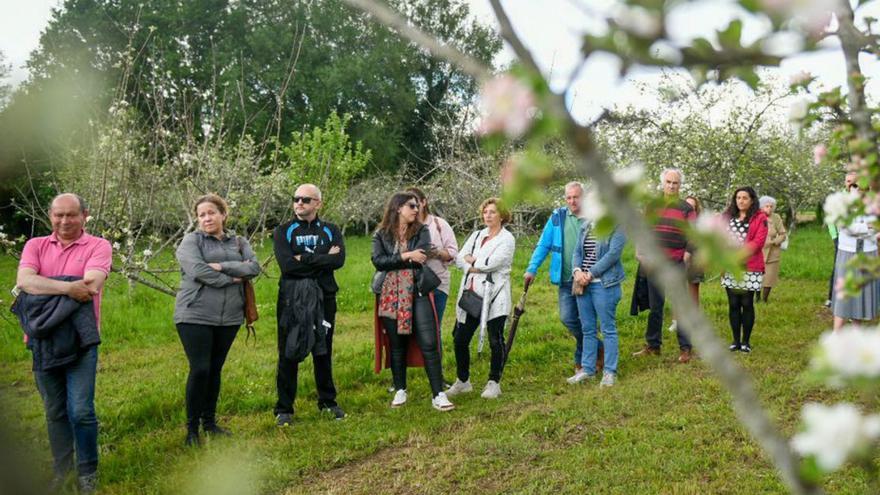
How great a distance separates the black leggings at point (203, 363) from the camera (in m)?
5.41

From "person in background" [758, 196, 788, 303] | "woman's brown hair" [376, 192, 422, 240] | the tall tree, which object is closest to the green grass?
"woman's brown hair" [376, 192, 422, 240]

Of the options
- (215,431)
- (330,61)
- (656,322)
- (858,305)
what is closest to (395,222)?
(215,431)

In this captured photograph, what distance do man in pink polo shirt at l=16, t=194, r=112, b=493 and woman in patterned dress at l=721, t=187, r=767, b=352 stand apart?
5.74 m

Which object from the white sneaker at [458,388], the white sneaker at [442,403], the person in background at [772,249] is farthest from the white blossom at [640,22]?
the person in background at [772,249]

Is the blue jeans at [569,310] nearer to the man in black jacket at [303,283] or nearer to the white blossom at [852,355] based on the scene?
the man in black jacket at [303,283]

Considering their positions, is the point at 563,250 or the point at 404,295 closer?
the point at 404,295

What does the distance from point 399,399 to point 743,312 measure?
150 inches

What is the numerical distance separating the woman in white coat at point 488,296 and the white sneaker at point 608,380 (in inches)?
37.8

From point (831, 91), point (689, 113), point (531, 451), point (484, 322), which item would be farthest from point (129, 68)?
point (689, 113)

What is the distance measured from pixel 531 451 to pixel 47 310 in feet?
11.1

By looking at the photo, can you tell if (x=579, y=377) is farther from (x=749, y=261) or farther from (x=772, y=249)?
(x=772, y=249)

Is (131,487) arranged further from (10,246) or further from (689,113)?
(689,113)

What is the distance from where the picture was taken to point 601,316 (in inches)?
266

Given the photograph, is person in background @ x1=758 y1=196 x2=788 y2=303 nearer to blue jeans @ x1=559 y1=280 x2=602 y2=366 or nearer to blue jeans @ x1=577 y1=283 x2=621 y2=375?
blue jeans @ x1=559 y1=280 x2=602 y2=366
